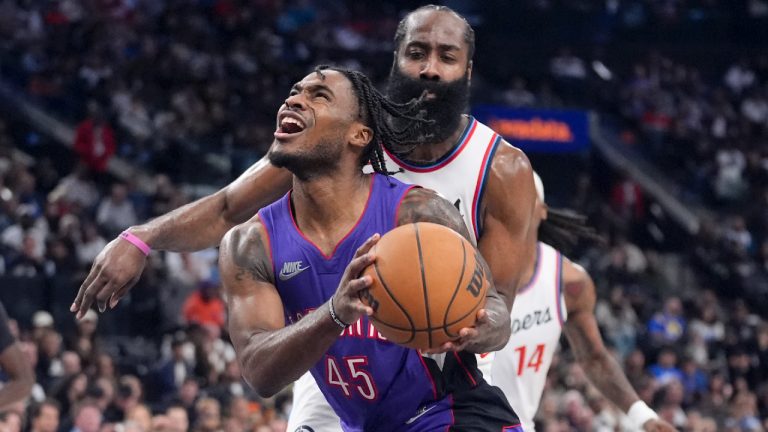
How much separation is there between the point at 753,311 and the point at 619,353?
3725 millimetres

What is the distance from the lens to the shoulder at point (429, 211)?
416 cm

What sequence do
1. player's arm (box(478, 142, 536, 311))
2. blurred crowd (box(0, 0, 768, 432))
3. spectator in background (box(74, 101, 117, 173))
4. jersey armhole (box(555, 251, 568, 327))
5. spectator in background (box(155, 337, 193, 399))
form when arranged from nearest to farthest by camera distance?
player's arm (box(478, 142, 536, 311)) → jersey armhole (box(555, 251, 568, 327)) → spectator in background (box(155, 337, 193, 399)) → blurred crowd (box(0, 0, 768, 432)) → spectator in background (box(74, 101, 117, 173))

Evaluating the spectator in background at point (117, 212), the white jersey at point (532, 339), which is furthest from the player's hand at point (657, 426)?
the spectator in background at point (117, 212)

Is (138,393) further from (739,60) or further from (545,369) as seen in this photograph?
(739,60)

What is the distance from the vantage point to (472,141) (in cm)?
509

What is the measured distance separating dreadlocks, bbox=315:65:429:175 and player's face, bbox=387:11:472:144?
15 centimetres

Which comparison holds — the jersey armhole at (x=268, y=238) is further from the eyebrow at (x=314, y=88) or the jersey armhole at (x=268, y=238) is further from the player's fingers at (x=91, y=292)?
the player's fingers at (x=91, y=292)

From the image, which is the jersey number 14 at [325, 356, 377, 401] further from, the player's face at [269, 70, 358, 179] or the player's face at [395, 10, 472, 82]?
the player's face at [395, 10, 472, 82]

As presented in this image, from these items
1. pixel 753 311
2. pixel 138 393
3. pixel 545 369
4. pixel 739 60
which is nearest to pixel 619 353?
pixel 753 311

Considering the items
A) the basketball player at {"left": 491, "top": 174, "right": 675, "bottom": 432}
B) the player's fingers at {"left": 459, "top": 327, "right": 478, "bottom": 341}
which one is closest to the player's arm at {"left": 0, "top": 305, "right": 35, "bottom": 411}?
the basketball player at {"left": 491, "top": 174, "right": 675, "bottom": 432}

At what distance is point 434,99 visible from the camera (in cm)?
493

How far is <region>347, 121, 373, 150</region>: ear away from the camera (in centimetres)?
433

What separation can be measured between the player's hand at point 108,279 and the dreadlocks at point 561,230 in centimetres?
289

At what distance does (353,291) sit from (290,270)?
0.73m
